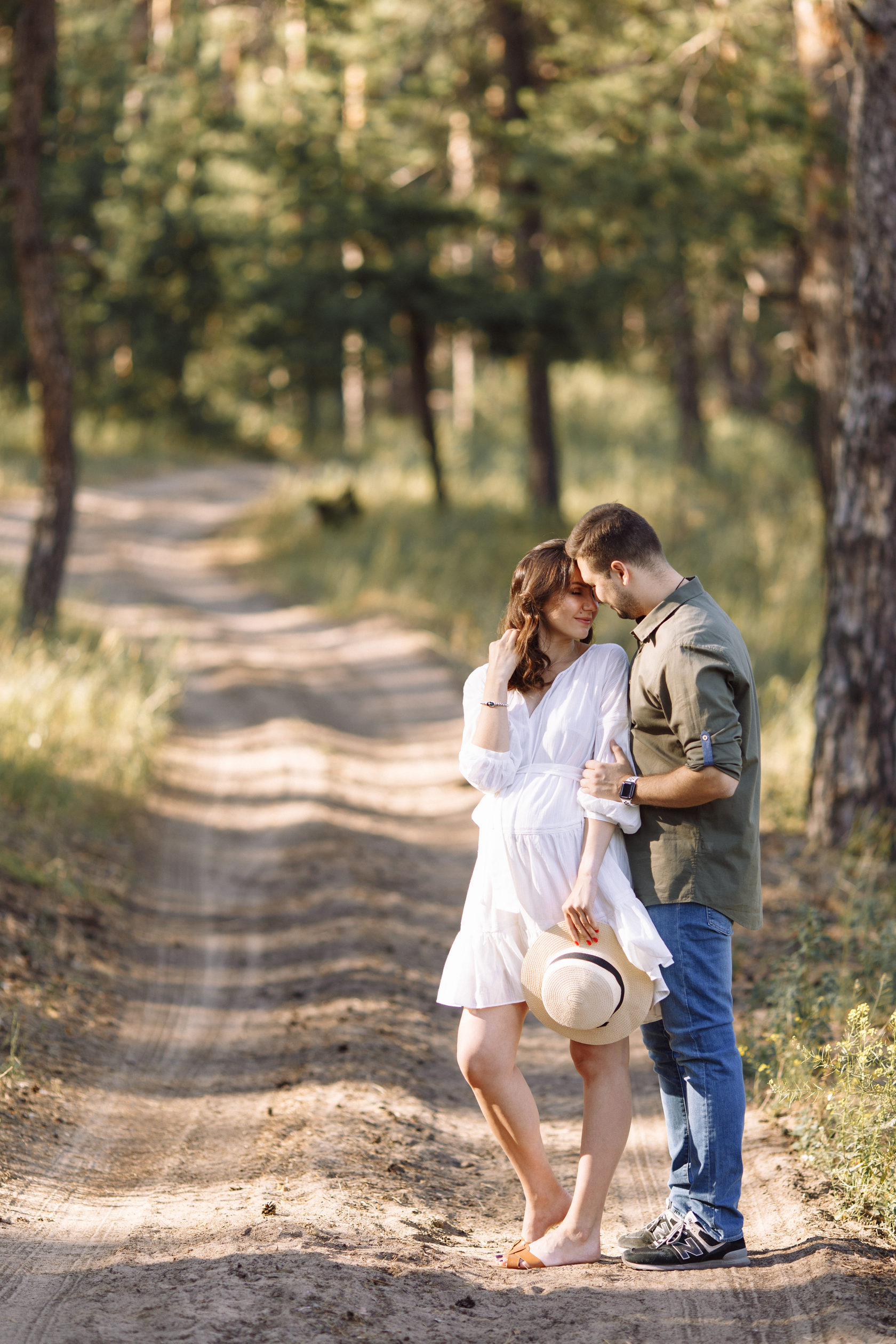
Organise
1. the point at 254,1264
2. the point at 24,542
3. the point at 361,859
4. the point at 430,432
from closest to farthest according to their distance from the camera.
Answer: the point at 254,1264 < the point at 361,859 < the point at 24,542 < the point at 430,432

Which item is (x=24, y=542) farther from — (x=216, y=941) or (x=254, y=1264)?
(x=254, y=1264)

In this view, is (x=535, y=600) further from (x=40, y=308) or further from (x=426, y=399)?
(x=426, y=399)

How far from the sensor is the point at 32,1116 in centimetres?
441

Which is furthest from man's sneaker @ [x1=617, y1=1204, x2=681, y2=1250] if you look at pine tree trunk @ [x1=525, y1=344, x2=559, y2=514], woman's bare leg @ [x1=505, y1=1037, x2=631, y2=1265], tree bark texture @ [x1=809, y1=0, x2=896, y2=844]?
pine tree trunk @ [x1=525, y1=344, x2=559, y2=514]

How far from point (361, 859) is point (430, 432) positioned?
12.8m

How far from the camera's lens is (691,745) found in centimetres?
307

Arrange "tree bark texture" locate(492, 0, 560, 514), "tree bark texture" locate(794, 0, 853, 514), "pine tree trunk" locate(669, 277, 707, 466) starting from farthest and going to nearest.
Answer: "pine tree trunk" locate(669, 277, 707, 466)
"tree bark texture" locate(492, 0, 560, 514)
"tree bark texture" locate(794, 0, 853, 514)

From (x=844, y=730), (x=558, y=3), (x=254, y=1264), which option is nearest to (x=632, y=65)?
(x=558, y=3)

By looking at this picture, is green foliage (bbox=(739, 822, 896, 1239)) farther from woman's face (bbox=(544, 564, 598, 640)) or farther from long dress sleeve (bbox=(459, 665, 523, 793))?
woman's face (bbox=(544, 564, 598, 640))

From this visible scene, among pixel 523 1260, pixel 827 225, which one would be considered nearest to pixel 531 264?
pixel 827 225

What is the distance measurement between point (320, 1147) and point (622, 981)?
1.48m

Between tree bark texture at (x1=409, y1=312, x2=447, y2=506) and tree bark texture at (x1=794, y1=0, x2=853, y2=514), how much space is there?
783 centimetres

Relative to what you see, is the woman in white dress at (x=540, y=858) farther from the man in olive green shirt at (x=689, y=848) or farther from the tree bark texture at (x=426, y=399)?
the tree bark texture at (x=426, y=399)

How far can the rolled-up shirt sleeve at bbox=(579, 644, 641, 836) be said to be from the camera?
3.21 metres
